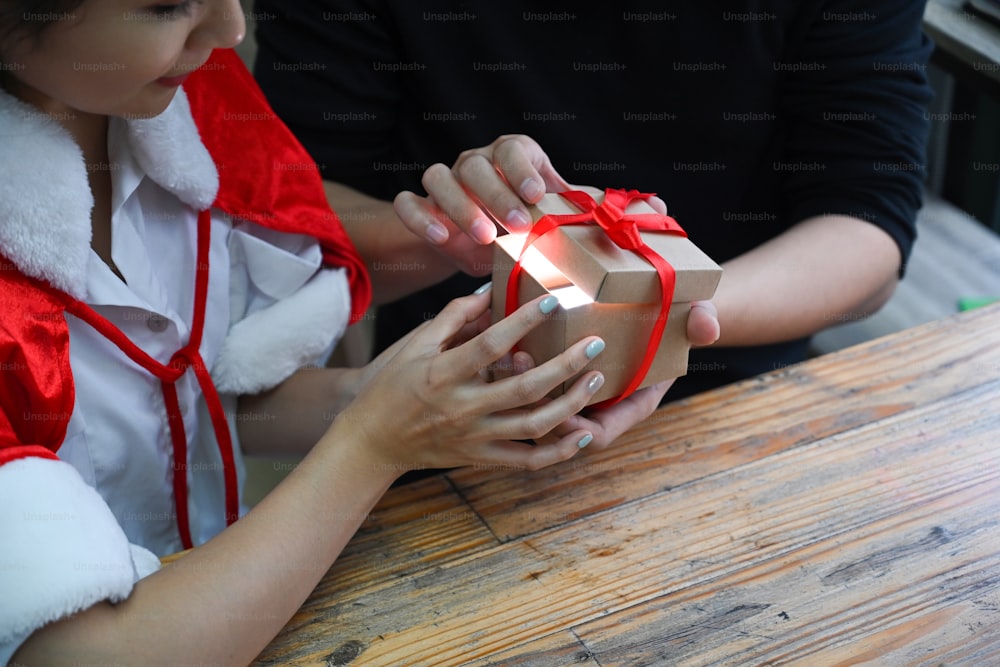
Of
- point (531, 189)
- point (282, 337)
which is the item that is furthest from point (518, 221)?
point (282, 337)

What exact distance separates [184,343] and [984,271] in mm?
1404

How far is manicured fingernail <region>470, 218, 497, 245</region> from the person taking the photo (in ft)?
3.29

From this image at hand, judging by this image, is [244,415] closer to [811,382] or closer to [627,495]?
[627,495]

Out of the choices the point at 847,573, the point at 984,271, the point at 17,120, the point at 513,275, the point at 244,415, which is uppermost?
the point at 17,120

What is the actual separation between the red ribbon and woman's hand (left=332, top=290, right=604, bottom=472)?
0.22ft

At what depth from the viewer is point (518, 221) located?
0.94m

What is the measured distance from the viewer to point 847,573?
77 cm

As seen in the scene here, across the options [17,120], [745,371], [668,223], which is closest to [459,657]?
[668,223]

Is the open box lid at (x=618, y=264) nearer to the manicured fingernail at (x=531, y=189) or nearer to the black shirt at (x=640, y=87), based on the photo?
the manicured fingernail at (x=531, y=189)

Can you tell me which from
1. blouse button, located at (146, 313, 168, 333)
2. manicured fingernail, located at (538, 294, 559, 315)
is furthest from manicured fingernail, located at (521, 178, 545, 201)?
blouse button, located at (146, 313, 168, 333)

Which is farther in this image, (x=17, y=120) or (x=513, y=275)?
(x=513, y=275)

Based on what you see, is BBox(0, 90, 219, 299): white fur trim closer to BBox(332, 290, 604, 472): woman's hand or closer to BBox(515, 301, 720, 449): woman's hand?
BBox(332, 290, 604, 472): woman's hand

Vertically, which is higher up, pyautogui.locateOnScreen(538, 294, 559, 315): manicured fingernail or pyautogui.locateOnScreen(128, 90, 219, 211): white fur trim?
pyautogui.locateOnScreen(128, 90, 219, 211): white fur trim

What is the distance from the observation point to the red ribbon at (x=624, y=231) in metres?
0.86
